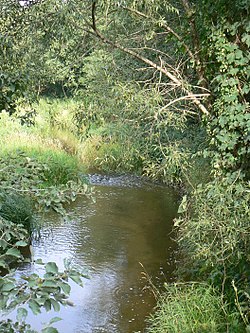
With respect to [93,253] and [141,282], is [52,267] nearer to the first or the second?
[141,282]

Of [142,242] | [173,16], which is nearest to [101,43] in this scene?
[173,16]

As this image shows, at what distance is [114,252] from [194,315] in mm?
2674

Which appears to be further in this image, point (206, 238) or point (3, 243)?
point (206, 238)

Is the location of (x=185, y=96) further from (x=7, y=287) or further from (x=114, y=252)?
(x=7, y=287)

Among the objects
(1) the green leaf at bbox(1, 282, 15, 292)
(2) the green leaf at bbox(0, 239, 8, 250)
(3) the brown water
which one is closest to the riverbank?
(3) the brown water

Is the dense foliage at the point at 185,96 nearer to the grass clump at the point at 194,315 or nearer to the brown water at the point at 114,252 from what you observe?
the grass clump at the point at 194,315

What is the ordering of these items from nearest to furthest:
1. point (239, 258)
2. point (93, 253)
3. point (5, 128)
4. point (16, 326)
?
point (16, 326) → point (239, 258) → point (93, 253) → point (5, 128)

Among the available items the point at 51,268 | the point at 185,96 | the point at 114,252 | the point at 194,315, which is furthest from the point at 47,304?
the point at 114,252

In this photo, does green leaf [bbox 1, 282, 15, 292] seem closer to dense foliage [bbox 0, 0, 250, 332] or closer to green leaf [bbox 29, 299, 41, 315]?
green leaf [bbox 29, 299, 41, 315]

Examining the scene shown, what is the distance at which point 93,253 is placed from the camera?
6898 millimetres

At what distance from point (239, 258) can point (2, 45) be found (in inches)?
103

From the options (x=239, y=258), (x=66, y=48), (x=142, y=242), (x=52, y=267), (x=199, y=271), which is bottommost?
(x=142, y=242)

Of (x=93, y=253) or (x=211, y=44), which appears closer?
(x=211, y=44)

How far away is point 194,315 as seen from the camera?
4.40 m
